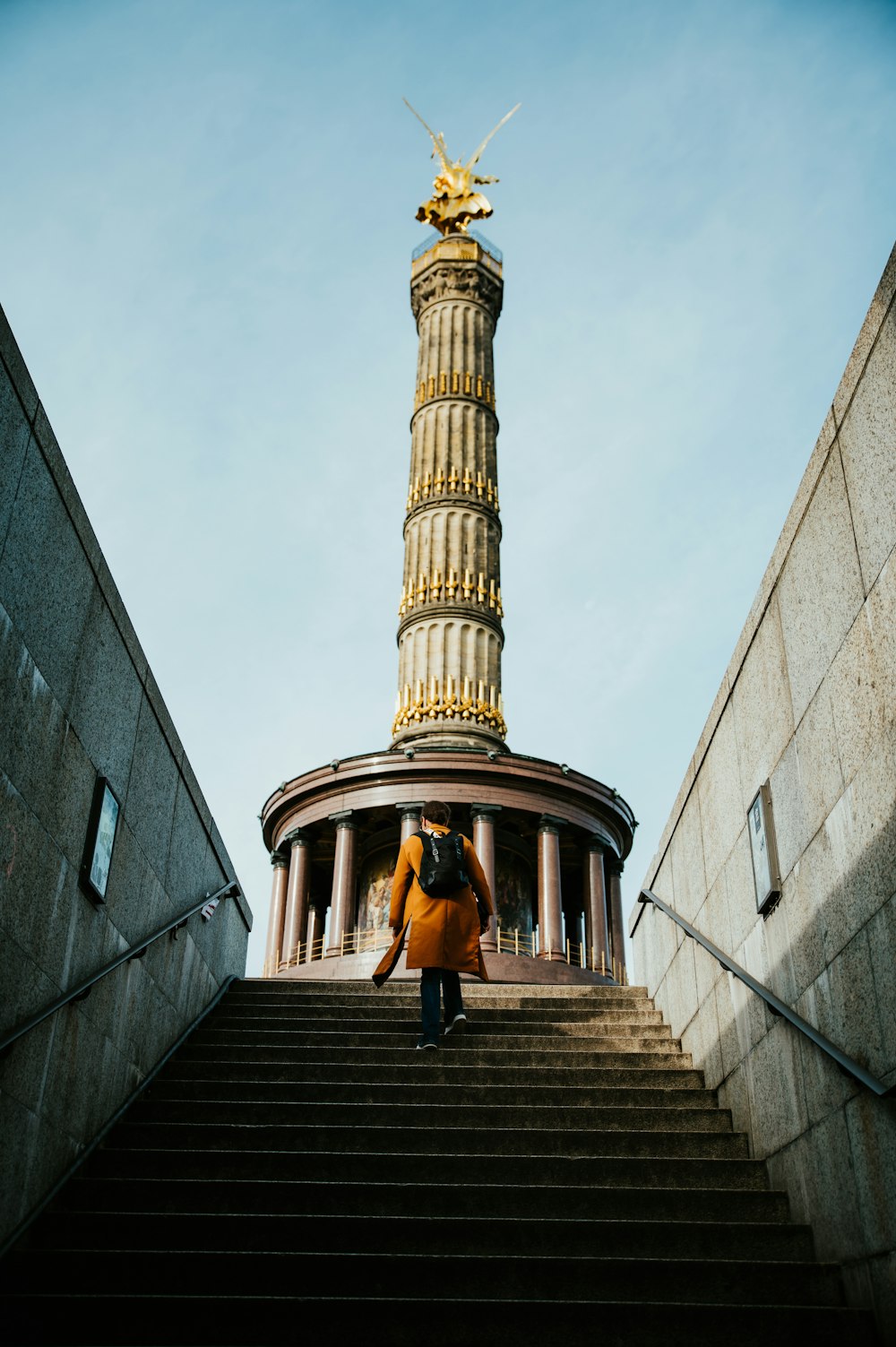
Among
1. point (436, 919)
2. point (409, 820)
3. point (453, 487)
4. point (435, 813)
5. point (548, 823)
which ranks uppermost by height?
point (453, 487)

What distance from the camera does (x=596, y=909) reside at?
23516 mm

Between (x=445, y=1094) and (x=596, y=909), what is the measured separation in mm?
16754

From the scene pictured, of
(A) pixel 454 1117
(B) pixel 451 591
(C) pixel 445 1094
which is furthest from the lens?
(B) pixel 451 591

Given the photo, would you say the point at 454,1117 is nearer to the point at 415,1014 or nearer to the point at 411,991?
the point at 415,1014

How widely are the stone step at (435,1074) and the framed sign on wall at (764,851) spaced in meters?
1.59

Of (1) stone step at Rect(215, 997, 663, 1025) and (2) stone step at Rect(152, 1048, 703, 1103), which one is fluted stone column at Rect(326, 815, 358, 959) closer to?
(1) stone step at Rect(215, 997, 663, 1025)

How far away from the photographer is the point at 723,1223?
536 cm

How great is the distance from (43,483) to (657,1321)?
4.23 metres

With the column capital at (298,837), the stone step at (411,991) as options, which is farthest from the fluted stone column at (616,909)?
the stone step at (411,991)

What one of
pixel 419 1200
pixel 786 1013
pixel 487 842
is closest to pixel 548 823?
pixel 487 842

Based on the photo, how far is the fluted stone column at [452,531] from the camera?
26516 millimetres

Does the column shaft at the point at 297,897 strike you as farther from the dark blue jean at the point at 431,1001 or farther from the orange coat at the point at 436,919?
the dark blue jean at the point at 431,1001

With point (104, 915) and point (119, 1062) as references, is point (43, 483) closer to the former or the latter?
point (104, 915)

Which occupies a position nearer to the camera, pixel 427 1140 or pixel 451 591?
pixel 427 1140
